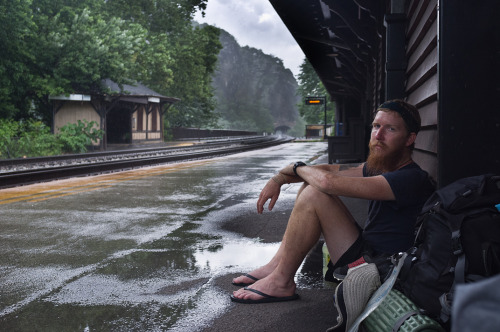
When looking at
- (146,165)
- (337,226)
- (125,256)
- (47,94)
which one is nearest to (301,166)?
(337,226)

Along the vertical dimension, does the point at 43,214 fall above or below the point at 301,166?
below

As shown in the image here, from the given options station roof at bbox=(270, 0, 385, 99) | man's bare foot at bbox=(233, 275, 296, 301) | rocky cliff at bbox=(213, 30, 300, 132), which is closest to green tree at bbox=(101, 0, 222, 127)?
station roof at bbox=(270, 0, 385, 99)

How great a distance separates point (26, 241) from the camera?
561cm

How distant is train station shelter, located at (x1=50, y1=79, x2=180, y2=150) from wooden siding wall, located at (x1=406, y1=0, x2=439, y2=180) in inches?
1003

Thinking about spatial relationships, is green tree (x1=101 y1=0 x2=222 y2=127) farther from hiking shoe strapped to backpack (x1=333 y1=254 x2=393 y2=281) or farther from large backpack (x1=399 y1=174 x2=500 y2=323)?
large backpack (x1=399 y1=174 x2=500 y2=323)

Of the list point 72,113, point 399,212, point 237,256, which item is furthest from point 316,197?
point 72,113

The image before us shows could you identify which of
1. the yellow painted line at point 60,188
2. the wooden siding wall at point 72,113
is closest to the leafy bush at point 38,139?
the wooden siding wall at point 72,113

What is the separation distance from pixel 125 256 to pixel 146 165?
12835mm

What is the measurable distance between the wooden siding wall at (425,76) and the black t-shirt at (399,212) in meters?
0.91

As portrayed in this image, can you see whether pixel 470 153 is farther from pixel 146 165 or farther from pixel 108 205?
pixel 146 165

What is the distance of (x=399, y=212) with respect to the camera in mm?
2857

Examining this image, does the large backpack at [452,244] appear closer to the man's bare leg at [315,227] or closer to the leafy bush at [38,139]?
the man's bare leg at [315,227]

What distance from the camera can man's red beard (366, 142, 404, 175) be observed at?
2.91m

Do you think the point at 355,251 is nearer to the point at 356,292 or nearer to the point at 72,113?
the point at 356,292
